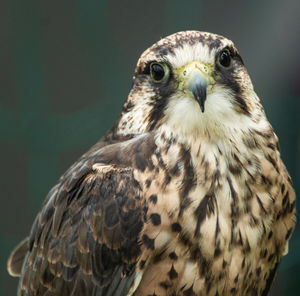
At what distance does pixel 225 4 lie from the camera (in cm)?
405

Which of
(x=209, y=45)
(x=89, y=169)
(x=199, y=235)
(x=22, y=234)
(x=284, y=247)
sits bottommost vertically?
(x=22, y=234)

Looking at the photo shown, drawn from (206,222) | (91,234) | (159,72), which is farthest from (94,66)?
(206,222)

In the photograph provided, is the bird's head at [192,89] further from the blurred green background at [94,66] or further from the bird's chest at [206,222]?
the blurred green background at [94,66]

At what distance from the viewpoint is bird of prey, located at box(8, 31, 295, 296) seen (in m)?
2.26

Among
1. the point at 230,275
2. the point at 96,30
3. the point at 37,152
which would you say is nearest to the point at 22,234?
the point at 37,152

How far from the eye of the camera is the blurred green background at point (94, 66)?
13.0 feet

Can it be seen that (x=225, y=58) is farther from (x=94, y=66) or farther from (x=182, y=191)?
(x=94, y=66)

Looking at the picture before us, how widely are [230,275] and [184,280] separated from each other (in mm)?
190

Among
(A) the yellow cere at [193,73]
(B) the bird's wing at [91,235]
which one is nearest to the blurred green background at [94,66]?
(B) the bird's wing at [91,235]

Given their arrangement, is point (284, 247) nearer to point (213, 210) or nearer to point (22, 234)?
point (213, 210)

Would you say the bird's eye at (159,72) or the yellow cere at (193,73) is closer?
the yellow cere at (193,73)

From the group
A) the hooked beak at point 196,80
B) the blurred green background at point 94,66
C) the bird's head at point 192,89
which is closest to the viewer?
the hooked beak at point 196,80

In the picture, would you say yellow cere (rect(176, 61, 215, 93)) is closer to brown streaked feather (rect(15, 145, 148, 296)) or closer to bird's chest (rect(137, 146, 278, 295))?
bird's chest (rect(137, 146, 278, 295))

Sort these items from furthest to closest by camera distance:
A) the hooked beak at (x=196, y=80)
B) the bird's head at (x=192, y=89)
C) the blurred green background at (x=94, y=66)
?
the blurred green background at (x=94, y=66) < the bird's head at (x=192, y=89) < the hooked beak at (x=196, y=80)
